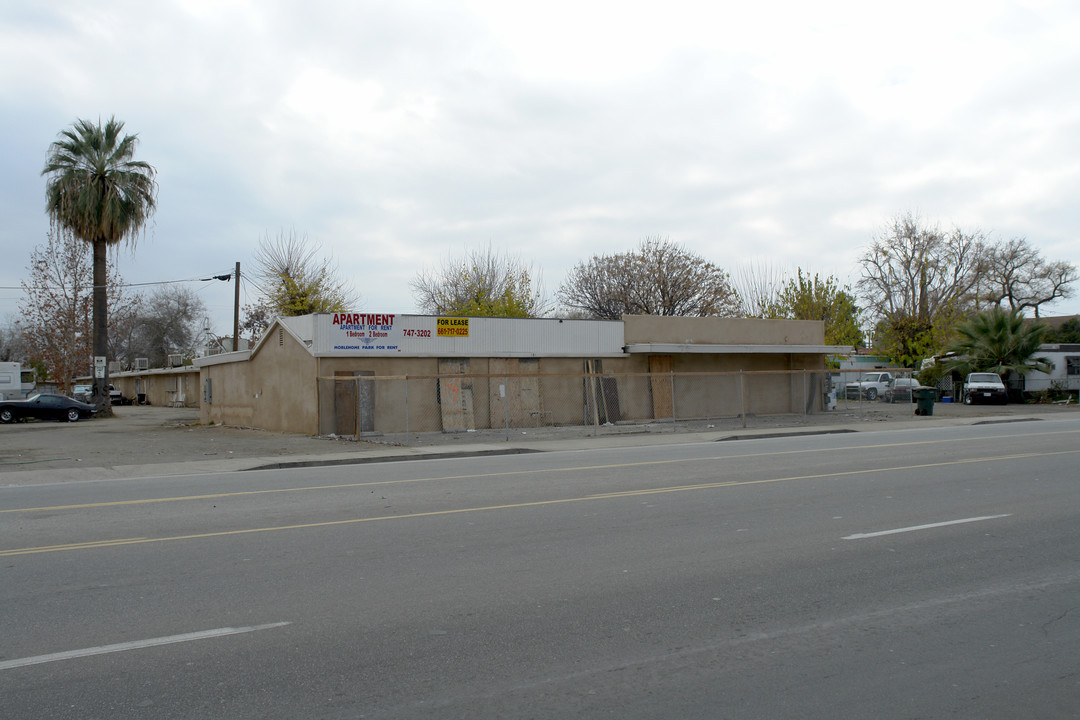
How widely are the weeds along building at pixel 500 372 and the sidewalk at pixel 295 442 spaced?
104 cm

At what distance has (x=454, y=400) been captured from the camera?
26.1 meters

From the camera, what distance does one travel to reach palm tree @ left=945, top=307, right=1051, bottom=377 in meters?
40.8

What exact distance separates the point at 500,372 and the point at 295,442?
781 cm

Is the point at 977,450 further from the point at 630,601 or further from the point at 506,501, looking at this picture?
the point at 630,601

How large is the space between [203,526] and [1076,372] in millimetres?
44653

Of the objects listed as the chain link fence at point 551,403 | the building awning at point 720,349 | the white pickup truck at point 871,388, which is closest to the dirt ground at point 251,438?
the chain link fence at point 551,403

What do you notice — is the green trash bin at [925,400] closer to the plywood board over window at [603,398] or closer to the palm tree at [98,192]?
the plywood board over window at [603,398]

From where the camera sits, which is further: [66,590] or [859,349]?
[859,349]

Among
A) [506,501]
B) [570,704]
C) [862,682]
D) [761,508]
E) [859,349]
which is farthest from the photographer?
[859,349]

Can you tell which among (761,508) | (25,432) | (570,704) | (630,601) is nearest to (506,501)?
(761,508)

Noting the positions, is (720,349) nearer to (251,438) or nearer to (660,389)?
(660,389)

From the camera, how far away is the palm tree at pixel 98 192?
1405 inches

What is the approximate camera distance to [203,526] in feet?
30.7

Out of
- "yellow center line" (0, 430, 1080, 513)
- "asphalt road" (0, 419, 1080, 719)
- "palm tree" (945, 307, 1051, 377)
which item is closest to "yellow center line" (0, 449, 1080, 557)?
"asphalt road" (0, 419, 1080, 719)
